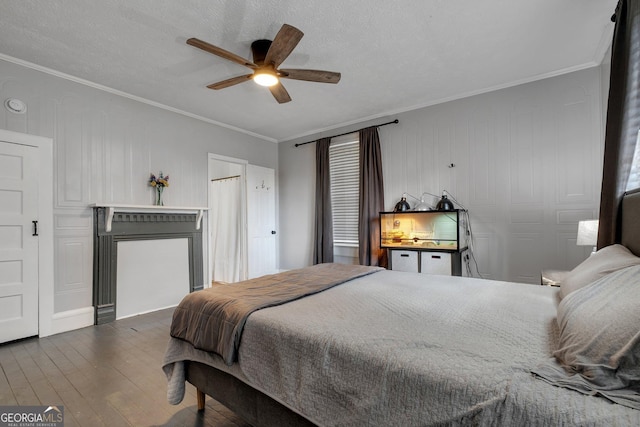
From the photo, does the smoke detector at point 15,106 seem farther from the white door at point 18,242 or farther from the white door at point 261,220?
the white door at point 261,220

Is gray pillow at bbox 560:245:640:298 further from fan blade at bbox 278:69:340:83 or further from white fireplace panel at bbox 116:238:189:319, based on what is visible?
white fireplace panel at bbox 116:238:189:319

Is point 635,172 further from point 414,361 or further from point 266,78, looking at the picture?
point 266,78

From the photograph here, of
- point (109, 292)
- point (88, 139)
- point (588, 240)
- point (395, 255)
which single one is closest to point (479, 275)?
point (395, 255)

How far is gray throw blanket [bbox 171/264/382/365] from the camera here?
1465 millimetres

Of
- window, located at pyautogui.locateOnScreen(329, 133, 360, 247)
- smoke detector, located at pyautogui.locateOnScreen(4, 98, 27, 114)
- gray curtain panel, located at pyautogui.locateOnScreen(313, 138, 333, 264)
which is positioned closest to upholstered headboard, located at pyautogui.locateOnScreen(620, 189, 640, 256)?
window, located at pyautogui.locateOnScreen(329, 133, 360, 247)

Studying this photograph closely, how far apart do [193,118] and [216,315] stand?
3.80 meters

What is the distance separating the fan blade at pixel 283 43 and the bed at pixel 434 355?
5.94ft

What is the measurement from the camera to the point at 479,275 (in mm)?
3730

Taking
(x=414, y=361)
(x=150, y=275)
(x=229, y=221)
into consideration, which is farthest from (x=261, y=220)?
(x=414, y=361)

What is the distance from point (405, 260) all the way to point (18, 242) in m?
4.30

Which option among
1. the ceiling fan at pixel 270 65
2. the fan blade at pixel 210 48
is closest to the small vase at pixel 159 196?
the ceiling fan at pixel 270 65

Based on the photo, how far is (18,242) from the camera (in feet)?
9.58

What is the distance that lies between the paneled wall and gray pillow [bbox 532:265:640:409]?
13.7 ft

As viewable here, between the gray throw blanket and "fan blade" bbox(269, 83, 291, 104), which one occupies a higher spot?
"fan blade" bbox(269, 83, 291, 104)
